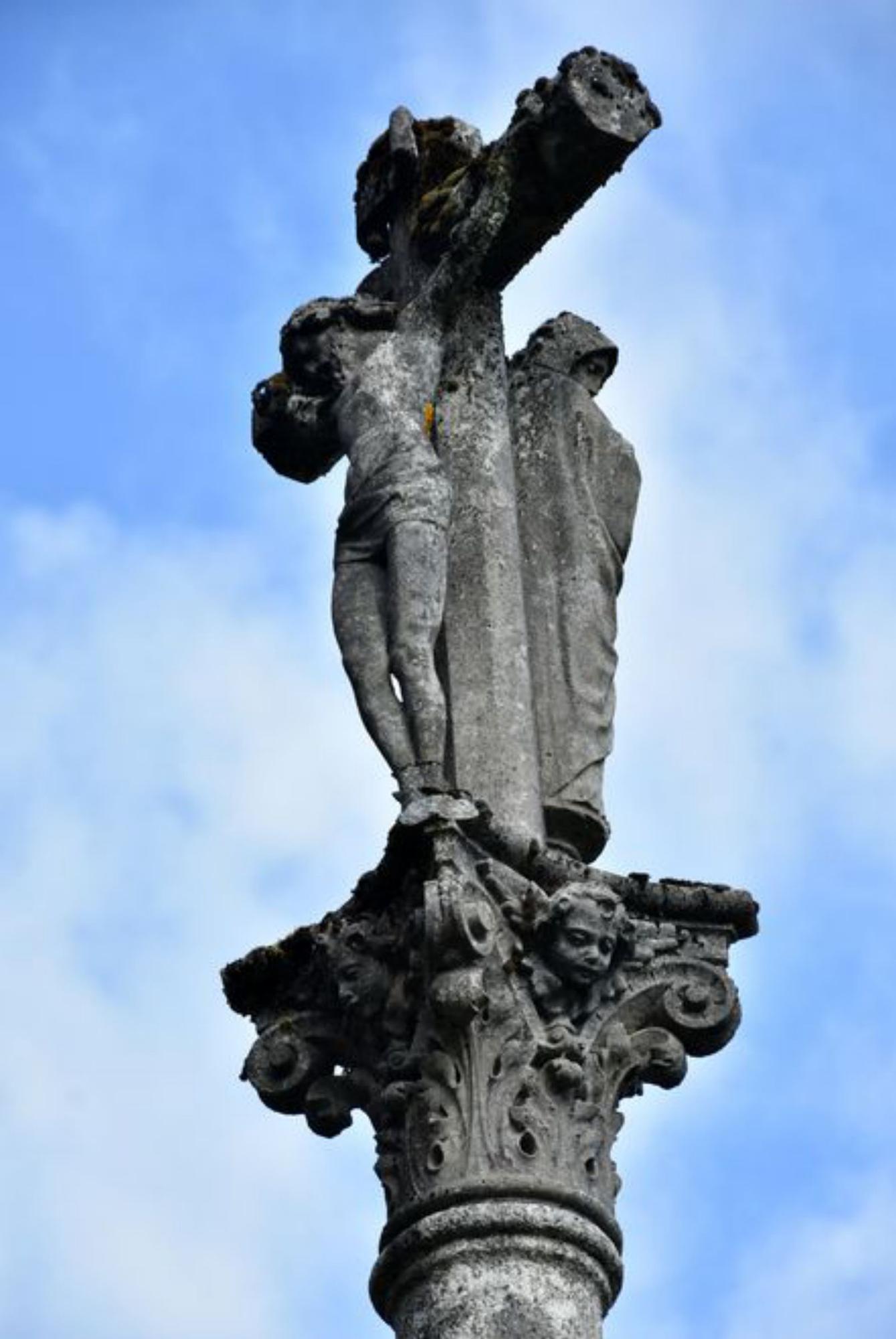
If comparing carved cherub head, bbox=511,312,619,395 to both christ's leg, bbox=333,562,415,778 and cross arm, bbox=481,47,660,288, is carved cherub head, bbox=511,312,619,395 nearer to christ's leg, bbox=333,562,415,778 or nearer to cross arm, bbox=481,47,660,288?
cross arm, bbox=481,47,660,288

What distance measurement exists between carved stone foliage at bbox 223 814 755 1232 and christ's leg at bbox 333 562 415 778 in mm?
794

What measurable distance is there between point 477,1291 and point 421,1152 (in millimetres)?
635

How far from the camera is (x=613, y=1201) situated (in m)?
10.6

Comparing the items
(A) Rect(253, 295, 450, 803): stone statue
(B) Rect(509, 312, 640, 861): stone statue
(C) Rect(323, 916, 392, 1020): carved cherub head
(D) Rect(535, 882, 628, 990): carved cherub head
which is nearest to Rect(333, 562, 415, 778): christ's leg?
(A) Rect(253, 295, 450, 803): stone statue

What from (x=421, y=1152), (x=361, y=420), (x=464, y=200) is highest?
(x=464, y=200)

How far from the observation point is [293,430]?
13.5 metres

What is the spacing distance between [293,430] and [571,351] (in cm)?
135

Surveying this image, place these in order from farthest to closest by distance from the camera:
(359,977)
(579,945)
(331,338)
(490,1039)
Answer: (331,338) < (359,977) < (579,945) < (490,1039)

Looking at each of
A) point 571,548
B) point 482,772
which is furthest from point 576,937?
point 571,548

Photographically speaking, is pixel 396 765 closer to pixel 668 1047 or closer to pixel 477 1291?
pixel 668 1047

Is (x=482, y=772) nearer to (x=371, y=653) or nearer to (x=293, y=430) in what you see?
(x=371, y=653)

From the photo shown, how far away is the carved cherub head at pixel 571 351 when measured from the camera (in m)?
13.6

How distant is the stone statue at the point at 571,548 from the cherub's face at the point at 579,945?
3.28 ft

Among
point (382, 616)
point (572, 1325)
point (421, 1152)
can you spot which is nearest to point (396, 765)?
point (382, 616)
